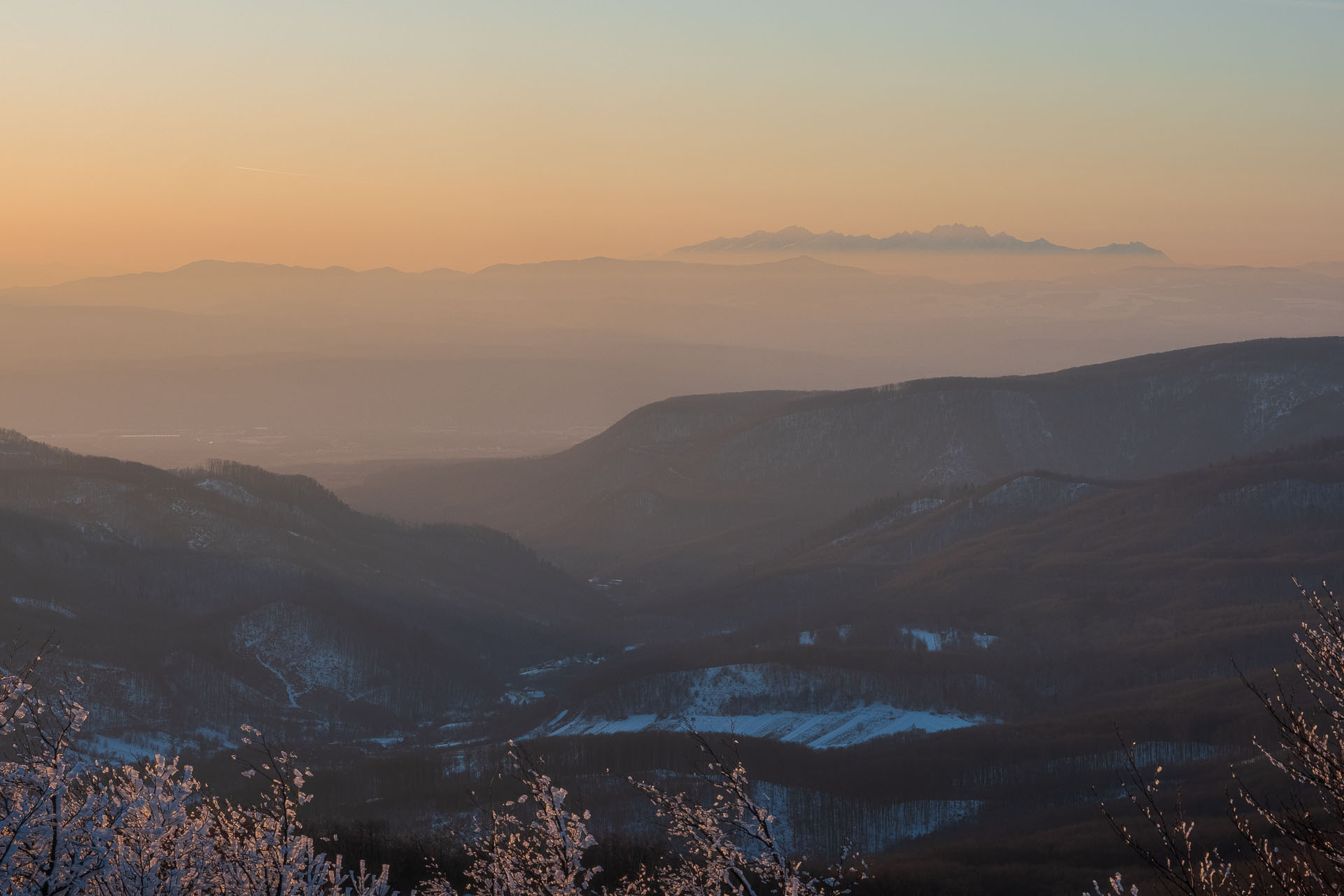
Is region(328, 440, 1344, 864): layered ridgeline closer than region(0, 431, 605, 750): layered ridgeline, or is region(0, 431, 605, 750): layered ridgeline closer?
region(328, 440, 1344, 864): layered ridgeline

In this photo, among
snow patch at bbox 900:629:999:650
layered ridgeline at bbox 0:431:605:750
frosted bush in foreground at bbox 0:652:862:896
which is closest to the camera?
frosted bush in foreground at bbox 0:652:862:896

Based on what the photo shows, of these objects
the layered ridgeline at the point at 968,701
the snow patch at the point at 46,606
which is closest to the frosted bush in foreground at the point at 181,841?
the layered ridgeline at the point at 968,701

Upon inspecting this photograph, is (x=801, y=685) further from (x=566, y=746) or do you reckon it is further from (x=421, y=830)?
(x=421, y=830)

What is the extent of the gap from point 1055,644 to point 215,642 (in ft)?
359

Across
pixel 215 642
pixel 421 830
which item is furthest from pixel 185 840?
pixel 215 642

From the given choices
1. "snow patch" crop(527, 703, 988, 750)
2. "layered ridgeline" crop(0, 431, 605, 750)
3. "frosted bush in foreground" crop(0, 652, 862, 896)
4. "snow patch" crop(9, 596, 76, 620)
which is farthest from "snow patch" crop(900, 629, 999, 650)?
"frosted bush in foreground" crop(0, 652, 862, 896)

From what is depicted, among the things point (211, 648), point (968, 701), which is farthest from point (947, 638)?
point (211, 648)

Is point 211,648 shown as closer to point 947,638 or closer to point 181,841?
point 947,638

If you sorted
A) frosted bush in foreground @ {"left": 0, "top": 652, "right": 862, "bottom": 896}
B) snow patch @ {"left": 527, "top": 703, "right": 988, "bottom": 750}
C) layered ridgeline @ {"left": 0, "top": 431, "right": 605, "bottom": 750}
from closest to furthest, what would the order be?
frosted bush in foreground @ {"left": 0, "top": 652, "right": 862, "bottom": 896}, snow patch @ {"left": 527, "top": 703, "right": 988, "bottom": 750}, layered ridgeline @ {"left": 0, "top": 431, "right": 605, "bottom": 750}

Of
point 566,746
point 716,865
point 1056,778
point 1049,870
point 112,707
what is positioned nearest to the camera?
point 716,865

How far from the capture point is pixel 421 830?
108 meters

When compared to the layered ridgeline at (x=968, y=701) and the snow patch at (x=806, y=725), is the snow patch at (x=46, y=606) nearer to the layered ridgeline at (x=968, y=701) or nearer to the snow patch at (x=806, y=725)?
the layered ridgeline at (x=968, y=701)

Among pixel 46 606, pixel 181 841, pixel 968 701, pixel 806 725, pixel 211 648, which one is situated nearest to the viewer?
pixel 181 841

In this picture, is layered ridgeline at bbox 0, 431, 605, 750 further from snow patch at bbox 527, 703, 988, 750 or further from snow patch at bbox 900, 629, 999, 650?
snow patch at bbox 900, 629, 999, 650
